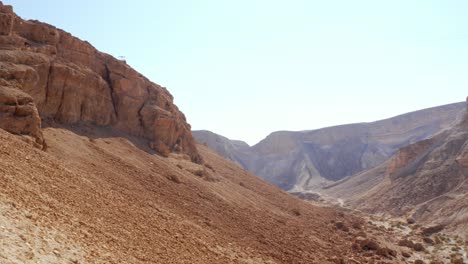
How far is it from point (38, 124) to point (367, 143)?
9646 centimetres

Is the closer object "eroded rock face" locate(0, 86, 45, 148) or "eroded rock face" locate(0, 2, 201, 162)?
"eroded rock face" locate(0, 86, 45, 148)

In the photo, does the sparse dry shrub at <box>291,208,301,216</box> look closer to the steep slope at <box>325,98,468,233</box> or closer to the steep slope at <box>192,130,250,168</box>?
the steep slope at <box>325,98,468,233</box>

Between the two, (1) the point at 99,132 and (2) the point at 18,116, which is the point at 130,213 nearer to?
(2) the point at 18,116

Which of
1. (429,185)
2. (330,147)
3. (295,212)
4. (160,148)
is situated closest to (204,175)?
(160,148)

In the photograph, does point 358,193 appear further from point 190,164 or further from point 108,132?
point 108,132

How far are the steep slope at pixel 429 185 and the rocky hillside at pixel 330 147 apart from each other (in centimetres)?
2903

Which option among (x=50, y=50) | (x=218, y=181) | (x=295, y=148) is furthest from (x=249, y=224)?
(x=295, y=148)

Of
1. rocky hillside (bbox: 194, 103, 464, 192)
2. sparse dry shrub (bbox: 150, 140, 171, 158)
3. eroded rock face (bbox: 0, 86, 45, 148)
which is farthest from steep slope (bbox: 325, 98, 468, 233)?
rocky hillside (bbox: 194, 103, 464, 192)

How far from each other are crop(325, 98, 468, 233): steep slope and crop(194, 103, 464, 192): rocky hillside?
29.0 meters

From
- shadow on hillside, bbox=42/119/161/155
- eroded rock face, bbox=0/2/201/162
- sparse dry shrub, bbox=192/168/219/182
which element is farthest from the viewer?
sparse dry shrub, bbox=192/168/219/182

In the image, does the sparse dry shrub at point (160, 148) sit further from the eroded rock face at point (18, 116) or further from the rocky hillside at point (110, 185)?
the eroded rock face at point (18, 116)

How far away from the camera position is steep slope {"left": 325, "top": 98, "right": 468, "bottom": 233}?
35.1 metres

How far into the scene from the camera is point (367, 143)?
102 m

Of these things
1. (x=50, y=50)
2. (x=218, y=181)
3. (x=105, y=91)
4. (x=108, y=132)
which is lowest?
(x=218, y=181)
